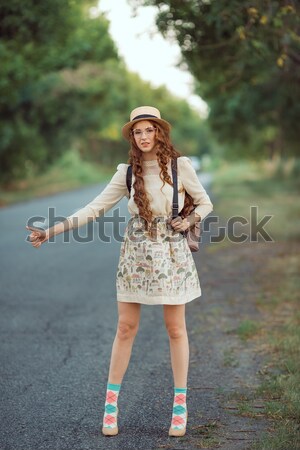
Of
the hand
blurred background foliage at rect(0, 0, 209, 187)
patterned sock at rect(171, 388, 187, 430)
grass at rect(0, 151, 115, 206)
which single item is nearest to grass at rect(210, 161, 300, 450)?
patterned sock at rect(171, 388, 187, 430)

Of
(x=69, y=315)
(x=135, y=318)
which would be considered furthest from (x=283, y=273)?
(x=135, y=318)

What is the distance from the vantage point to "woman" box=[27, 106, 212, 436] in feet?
13.4

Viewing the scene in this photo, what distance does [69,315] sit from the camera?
7.62 metres

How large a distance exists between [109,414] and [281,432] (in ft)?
3.29

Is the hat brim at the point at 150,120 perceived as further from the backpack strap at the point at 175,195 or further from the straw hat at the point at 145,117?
the backpack strap at the point at 175,195

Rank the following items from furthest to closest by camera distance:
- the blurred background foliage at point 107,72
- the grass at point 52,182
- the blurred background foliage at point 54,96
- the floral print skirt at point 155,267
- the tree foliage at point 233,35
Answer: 1. the grass at point 52,182
2. the blurred background foliage at point 54,96
3. the blurred background foliage at point 107,72
4. the tree foliage at point 233,35
5. the floral print skirt at point 155,267

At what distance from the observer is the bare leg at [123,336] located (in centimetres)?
419

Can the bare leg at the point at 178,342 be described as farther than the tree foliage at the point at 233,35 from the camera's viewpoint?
No

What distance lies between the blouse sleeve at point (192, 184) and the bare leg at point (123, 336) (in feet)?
2.31

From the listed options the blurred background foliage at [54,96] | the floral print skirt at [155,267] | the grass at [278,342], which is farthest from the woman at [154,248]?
the blurred background foliage at [54,96]

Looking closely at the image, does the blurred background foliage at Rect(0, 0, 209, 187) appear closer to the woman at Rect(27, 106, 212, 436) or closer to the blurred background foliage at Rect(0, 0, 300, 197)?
the blurred background foliage at Rect(0, 0, 300, 197)

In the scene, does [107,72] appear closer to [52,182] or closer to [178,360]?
[52,182]

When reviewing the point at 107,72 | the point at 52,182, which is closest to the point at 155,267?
the point at 107,72

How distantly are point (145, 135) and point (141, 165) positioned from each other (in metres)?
0.18
